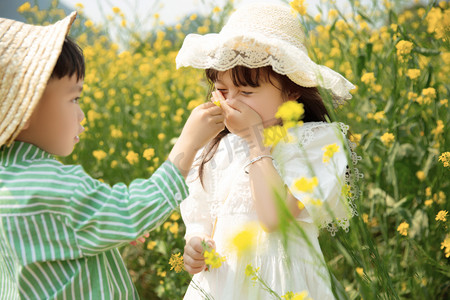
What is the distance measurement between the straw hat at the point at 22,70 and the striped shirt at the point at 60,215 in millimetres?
75

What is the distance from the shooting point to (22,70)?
952 mm

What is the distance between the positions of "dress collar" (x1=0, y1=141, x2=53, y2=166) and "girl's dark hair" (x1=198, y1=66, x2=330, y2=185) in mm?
494

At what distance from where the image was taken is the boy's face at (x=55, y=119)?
3.22 ft

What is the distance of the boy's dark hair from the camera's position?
997 mm

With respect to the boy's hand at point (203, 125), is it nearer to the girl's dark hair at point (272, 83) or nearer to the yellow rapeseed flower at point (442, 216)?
the girl's dark hair at point (272, 83)

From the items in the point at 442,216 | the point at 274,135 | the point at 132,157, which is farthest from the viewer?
the point at 132,157

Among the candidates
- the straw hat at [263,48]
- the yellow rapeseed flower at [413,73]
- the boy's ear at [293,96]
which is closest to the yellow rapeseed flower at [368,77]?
the yellow rapeseed flower at [413,73]

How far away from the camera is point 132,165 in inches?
85.6

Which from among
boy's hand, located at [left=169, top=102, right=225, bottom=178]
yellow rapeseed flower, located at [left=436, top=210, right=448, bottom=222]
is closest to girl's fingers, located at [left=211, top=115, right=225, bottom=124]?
boy's hand, located at [left=169, top=102, right=225, bottom=178]

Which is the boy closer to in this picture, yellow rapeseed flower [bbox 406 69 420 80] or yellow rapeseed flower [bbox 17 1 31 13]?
yellow rapeseed flower [bbox 406 69 420 80]

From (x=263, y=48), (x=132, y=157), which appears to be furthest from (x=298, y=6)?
(x=132, y=157)

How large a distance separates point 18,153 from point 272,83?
620 mm

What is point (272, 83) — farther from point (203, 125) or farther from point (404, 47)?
point (404, 47)

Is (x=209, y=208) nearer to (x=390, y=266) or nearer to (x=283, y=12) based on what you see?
(x=283, y=12)
